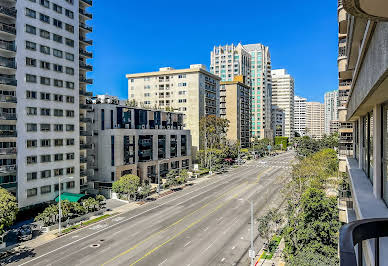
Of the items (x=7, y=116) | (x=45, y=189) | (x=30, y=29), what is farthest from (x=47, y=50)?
(x=45, y=189)

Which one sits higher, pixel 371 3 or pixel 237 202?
pixel 371 3

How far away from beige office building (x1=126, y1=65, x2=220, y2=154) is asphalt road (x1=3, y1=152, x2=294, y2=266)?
165 ft

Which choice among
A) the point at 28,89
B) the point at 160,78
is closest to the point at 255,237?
the point at 28,89

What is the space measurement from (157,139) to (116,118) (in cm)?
1337

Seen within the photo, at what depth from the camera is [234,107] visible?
131875 millimetres

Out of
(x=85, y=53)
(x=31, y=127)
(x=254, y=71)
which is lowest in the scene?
(x=31, y=127)

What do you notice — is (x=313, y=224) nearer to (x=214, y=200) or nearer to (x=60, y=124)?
(x=214, y=200)

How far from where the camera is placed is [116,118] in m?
63.4

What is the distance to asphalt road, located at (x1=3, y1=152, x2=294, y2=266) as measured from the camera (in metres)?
28.0

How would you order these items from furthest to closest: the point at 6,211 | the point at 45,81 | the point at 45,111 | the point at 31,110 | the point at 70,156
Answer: the point at 70,156 → the point at 45,81 → the point at 45,111 → the point at 31,110 → the point at 6,211

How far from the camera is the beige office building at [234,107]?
5162 inches

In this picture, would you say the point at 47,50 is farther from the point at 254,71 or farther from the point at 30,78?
the point at 254,71

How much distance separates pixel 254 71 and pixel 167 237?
158 meters

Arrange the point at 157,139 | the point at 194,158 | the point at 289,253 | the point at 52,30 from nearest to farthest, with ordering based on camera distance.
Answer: the point at 289,253 < the point at 52,30 < the point at 157,139 < the point at 194,158
